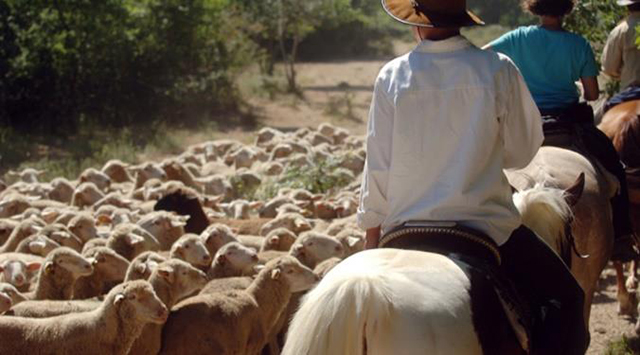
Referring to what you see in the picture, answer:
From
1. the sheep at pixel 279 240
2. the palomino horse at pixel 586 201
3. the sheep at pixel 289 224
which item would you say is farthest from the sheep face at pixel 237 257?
the palomino horse at pixel 586 201

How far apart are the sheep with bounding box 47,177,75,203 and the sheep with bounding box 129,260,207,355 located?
25.7 ft

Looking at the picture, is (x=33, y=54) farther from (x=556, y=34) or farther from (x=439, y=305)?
(x=439, y=305)

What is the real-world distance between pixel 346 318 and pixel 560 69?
464cm

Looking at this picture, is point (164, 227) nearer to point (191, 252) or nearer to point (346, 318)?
point (191, 252)

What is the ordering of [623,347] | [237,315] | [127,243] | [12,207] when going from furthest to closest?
[12,207], [127,243], [623,347], [237,315]

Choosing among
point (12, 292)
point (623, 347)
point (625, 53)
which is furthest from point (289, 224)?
point (623, 347)

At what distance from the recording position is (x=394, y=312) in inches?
171

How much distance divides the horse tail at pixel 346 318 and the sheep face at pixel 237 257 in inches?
247

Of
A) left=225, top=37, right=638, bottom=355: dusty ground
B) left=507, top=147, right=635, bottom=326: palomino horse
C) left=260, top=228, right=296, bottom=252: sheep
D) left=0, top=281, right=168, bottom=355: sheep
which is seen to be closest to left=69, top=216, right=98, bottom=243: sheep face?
left=260, top=228, right=296, bottom=252: sheep

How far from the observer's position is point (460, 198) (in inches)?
197

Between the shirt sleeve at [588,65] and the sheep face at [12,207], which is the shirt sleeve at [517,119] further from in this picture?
the sheep face at [12,207]

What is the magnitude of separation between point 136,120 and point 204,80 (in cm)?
283

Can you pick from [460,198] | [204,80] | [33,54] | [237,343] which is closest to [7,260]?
[237,343]

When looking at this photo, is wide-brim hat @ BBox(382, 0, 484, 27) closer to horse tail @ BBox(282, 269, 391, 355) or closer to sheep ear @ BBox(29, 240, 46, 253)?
horse tail @ BBox(282, 269, 391, 355)
